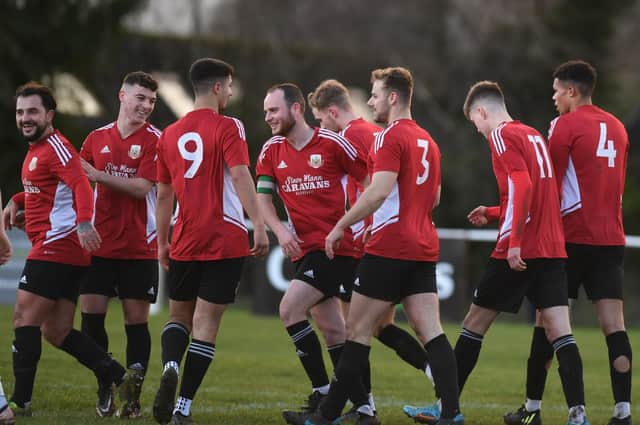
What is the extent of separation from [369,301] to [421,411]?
4.22 ft

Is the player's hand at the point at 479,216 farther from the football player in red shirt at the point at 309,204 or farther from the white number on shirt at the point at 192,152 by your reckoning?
the white number on shirt at the point at 192,152

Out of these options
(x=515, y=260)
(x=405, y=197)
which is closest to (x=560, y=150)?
(x=515, y=260)

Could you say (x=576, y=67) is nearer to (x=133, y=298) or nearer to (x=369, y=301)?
(x=369, y=301)

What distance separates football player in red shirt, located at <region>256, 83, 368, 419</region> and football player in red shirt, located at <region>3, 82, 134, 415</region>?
1.26 meters

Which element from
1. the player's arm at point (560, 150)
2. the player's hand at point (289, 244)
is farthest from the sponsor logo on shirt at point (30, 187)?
the player's arm at point (560, 150)

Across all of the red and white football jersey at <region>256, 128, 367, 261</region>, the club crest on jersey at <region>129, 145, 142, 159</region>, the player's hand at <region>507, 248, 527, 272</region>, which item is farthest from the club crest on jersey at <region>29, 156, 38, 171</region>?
the player's hand at <region>507, 248, 527, 272</region>

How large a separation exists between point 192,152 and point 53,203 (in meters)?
1.19

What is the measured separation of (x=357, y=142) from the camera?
27.3ft

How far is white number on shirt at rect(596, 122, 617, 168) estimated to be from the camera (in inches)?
304

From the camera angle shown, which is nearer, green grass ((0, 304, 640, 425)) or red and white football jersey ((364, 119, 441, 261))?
red and white football jersey ((364, 119, 441, 261))

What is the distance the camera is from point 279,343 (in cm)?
1415

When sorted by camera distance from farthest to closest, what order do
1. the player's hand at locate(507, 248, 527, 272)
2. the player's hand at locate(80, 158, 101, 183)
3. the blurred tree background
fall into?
the blurred tree background
the player's hand at locate(80, 158, 101, 183)
the player's hand at locate(507, 248, 527, 272)

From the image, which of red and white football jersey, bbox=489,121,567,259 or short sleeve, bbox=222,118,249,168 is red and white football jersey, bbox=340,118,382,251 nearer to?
red and white football jersey, bbox=489,121,567,259

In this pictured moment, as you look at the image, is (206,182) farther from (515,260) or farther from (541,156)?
(541,156)
